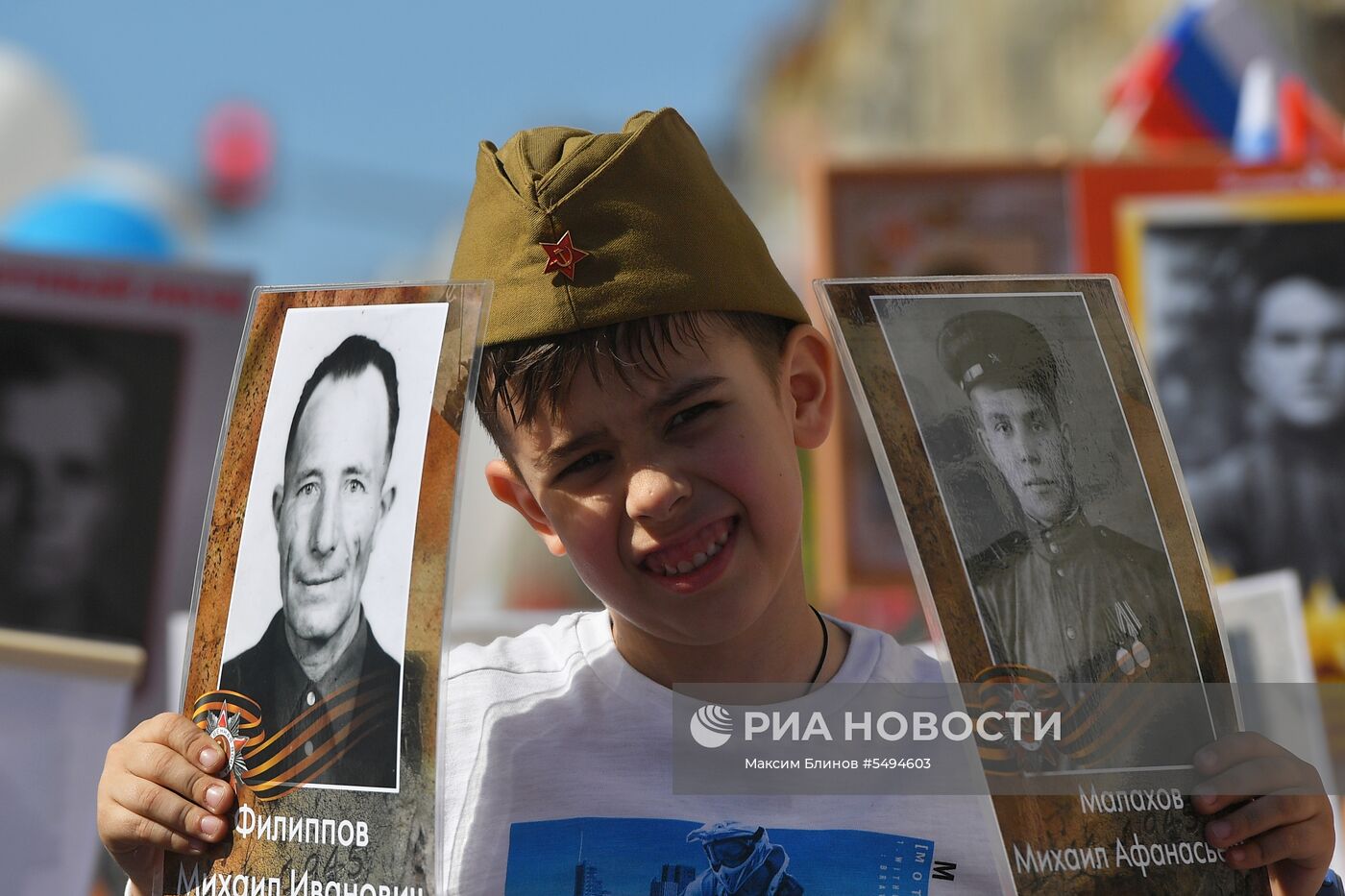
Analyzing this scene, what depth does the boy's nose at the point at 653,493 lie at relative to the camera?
44.3 inches

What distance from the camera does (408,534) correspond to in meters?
0.93

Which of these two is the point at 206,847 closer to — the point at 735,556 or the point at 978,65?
the point at 735,556

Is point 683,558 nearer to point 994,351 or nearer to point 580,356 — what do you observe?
point 580,356

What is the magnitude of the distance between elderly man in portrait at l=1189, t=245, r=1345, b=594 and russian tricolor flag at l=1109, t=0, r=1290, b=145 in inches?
35.9

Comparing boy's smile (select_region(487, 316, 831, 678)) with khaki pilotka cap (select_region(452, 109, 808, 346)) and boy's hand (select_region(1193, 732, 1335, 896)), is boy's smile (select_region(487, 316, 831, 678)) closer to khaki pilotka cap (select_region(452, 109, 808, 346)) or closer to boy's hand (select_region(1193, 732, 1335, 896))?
khaki pilotka cap (select_region(452, 109, 808, 346))

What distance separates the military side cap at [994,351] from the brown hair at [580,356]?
0.93 feet

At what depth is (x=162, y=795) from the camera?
1.01m

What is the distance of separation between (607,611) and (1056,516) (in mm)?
570

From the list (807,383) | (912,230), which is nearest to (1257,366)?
(912,230)

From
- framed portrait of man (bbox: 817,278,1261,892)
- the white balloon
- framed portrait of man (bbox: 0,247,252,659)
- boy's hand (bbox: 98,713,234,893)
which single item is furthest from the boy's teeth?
the white balloon

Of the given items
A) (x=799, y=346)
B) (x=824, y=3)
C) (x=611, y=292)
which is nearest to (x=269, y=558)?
(x=611, y=292)

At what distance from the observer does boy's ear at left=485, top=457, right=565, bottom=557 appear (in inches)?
51.1

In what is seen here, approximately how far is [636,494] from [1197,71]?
8.46 ft

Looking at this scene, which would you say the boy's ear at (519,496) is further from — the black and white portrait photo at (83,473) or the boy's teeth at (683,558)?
the black and white portrait photo at (83,473)
